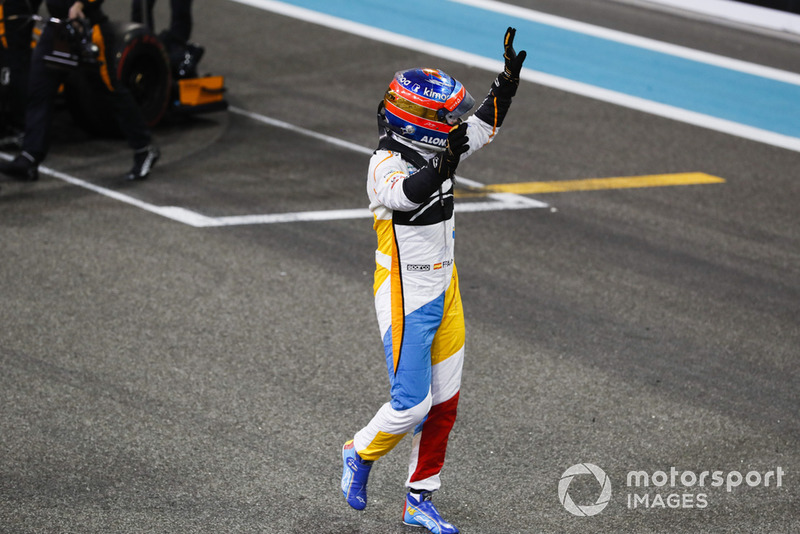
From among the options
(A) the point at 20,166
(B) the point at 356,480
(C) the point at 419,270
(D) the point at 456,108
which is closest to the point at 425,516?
(B) the point at 356,480

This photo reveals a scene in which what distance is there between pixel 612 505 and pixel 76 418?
298 centimetres

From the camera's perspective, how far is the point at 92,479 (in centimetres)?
496

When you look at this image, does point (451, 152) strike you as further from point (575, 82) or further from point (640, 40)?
point (640, 40)

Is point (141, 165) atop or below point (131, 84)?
below

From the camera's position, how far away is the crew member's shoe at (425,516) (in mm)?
4715

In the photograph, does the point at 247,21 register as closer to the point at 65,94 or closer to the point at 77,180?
the point at 65,94

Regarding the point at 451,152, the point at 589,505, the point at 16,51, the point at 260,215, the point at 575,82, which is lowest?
the point at 260,215

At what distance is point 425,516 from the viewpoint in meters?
4.73

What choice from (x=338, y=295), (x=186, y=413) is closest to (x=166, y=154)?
(x=338, y=295)

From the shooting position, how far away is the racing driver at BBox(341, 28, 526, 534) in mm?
4332

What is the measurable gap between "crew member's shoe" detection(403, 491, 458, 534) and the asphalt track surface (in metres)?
0.15

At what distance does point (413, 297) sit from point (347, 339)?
2167 mm

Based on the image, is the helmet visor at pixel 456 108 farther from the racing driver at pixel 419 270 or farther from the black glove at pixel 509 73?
the black glove at pixel 509 73

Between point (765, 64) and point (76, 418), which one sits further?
point (765, 64)
